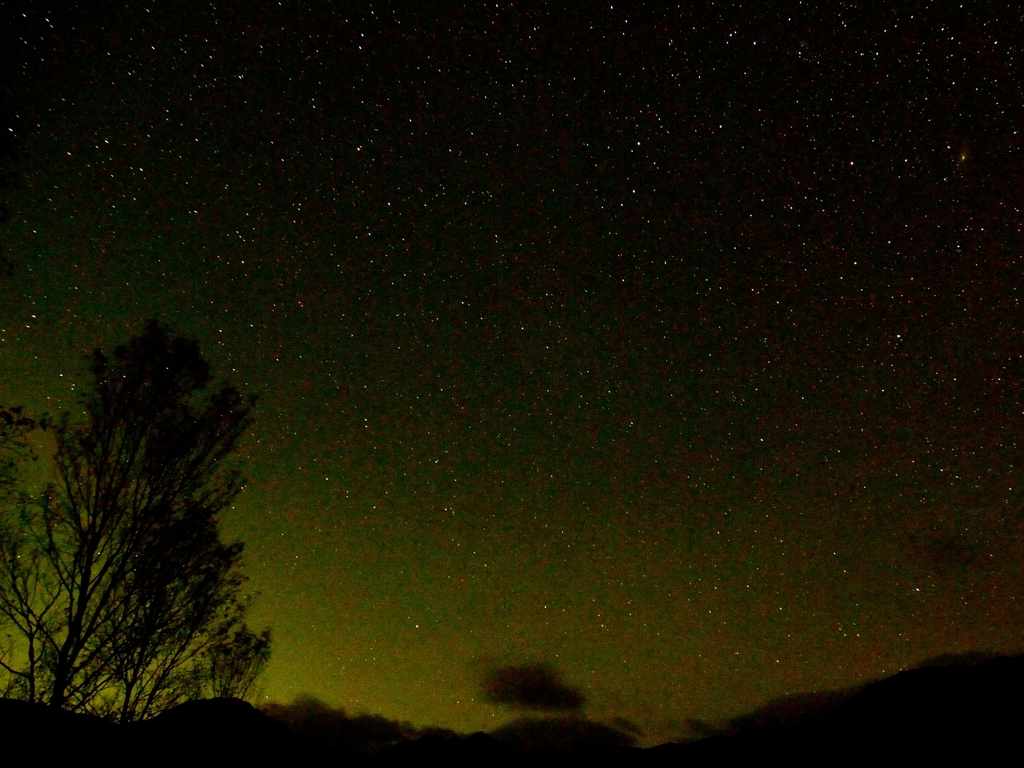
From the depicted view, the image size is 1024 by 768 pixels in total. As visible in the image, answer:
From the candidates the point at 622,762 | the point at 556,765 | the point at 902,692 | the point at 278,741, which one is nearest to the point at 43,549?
the point at 278,741

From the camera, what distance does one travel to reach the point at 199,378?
29.2 feet

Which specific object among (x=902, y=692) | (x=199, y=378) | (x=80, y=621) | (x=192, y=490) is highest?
(x=199, y=378)

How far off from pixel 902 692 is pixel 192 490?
818 cm

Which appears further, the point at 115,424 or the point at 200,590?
the point at 200,590

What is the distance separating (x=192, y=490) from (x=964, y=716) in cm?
849

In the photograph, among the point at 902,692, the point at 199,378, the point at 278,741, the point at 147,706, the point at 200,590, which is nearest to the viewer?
the point at 902,692

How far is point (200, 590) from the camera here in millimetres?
9898

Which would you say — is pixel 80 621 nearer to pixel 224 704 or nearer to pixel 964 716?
pixel 224 704

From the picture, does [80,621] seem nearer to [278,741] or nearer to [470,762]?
[278,741]

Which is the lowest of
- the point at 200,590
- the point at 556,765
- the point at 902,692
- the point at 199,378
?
the point at 556,765

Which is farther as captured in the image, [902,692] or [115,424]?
[115,424]

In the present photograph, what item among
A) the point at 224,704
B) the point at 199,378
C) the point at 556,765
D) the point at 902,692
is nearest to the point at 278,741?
the point at 224,704

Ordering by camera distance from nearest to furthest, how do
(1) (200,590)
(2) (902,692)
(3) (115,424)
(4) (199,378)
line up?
1. (2) (902,692)
2. (3) (115,424)
3. (4) (199,378)
4. (1) (200,590)

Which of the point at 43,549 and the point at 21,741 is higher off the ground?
the point at 43,549
